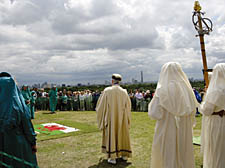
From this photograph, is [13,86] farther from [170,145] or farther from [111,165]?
[111,165]

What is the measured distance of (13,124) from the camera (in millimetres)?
3195

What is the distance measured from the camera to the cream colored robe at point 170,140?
11.7 feet

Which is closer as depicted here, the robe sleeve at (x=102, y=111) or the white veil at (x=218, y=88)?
the white veil at (x=218, y=88)

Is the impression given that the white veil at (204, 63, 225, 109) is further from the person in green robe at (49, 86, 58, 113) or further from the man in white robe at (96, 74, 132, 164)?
the person in green robe at (49, 86, 58, 113)

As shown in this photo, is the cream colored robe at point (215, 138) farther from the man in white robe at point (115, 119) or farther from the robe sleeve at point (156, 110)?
the man in white robe at point (115, 119)

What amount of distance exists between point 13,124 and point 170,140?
8.22 feet

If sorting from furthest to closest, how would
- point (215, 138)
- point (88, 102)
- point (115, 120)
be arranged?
point (88, 102), point (115, 120), point (215, 138)

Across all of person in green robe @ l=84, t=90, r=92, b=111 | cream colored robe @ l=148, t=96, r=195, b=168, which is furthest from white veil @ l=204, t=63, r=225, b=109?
person in green robe @ l=84, t=90, r=92, b=111

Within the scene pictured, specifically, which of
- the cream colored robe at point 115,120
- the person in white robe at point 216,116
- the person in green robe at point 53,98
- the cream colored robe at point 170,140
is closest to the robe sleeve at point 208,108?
the person in white robe at point 216,116

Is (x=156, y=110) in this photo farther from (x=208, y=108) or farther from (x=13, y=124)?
(x=13, y=124)

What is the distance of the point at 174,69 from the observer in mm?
3660

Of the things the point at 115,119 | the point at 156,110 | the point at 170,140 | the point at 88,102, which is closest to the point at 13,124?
the point at 156,110

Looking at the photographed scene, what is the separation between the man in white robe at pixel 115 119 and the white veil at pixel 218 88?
217cm

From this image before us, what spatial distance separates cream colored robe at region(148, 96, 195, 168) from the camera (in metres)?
3.57
